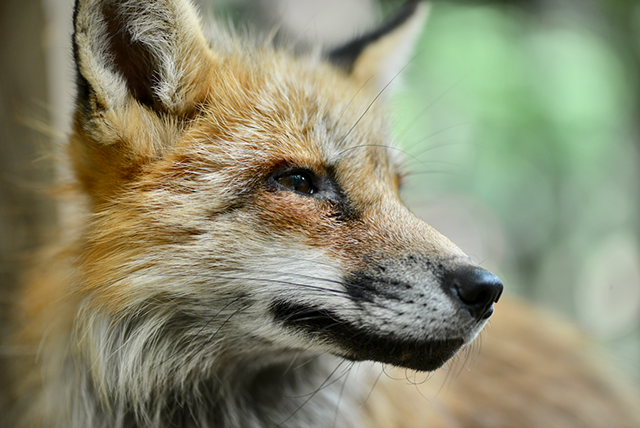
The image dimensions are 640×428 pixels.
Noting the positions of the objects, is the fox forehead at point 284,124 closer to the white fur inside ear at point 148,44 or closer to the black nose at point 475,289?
the white fur inside ear at point 148,44

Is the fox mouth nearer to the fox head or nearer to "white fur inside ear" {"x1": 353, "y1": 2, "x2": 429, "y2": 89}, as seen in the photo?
the fox head

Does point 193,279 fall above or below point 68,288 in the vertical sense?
above

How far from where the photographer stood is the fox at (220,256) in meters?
1.74

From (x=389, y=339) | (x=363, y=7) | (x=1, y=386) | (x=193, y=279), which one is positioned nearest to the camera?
(x=389, y=339)

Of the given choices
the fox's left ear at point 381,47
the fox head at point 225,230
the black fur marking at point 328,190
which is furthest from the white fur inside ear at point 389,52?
the black fur marking at point 328,190

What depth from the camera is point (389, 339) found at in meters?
1.68

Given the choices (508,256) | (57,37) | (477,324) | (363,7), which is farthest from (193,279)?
(508,256)

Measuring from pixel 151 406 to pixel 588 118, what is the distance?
9531 millimetres

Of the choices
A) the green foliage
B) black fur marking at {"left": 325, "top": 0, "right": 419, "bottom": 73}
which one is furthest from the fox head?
the green foliage

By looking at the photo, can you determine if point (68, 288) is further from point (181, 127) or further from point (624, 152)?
point (624, 152)

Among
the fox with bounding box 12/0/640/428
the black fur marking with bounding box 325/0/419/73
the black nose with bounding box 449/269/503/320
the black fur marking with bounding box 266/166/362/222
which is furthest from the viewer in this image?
the black fur marking with bounding box 325/0/419/73

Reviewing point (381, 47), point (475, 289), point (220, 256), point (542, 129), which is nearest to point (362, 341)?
point (475, 289)

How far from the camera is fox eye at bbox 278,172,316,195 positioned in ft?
6.37

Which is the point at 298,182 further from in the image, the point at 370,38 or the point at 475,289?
the point at 370,38
